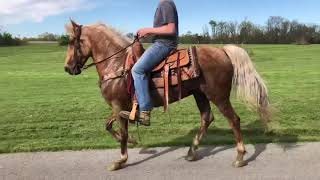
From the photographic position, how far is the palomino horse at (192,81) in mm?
7293

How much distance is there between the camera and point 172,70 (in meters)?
7.24

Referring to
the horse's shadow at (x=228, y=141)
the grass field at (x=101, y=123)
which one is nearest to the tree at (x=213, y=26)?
the grass field at (x=101, y=123)

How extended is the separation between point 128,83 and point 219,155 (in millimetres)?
1713

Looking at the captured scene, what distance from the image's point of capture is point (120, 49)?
753 centimetres

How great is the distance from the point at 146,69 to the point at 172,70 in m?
0.38

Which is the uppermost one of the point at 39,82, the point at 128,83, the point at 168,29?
the point at 168,29

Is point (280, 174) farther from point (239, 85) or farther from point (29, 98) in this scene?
point (29, 98)

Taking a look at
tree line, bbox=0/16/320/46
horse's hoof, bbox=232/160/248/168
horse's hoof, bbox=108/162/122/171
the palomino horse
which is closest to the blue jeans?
the palomino horse

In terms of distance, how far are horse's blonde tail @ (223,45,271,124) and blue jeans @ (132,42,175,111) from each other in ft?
3.14

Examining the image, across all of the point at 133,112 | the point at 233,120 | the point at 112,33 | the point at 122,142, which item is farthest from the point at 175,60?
the point at 122,142

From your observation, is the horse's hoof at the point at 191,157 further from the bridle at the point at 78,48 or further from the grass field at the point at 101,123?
the bridle at the point at 78,48

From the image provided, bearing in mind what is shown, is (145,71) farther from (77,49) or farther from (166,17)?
(77,49)

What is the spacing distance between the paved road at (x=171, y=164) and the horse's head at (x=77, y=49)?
1.30 metres

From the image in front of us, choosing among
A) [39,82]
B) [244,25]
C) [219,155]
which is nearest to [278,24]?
[244,25]
